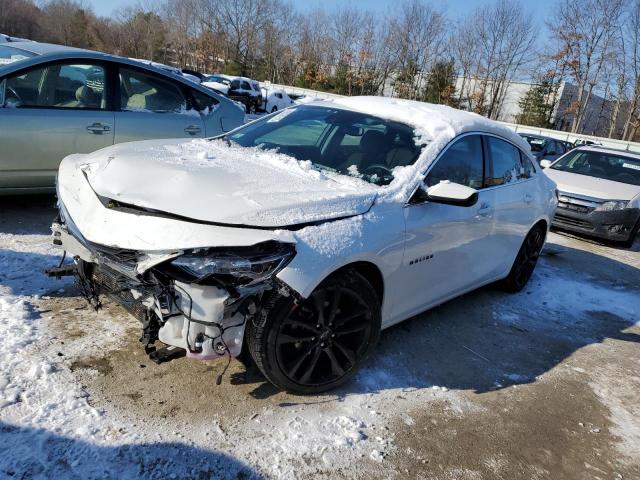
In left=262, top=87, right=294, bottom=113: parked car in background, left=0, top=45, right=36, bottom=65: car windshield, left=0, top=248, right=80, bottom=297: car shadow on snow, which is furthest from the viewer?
left=262, top=87, right=294, bottom=113: parked car in background

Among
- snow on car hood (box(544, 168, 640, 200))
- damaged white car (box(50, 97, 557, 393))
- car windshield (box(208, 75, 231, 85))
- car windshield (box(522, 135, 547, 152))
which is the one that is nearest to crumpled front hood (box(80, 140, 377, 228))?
damaged white car (box(50, 97, 557, 393))

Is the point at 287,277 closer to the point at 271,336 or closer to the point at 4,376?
the point at 271,336

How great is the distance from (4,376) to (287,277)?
1.63 metres

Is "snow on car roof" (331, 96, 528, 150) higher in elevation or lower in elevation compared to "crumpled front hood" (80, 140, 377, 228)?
higher

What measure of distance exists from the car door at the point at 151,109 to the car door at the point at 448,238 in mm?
3360

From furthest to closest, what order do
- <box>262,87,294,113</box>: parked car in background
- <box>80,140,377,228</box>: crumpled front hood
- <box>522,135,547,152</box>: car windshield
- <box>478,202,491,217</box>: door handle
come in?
<box>262,87,294,113</box>: parked car in background → <box>522,135,547,152</box>: car windshield → <box>478,202,491,217</box>: door handle → <box>80,140,377,228</box>: crumpled front hood

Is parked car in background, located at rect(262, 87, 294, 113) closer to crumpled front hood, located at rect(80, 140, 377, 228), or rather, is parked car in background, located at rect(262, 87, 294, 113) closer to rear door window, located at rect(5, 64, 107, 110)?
rear door window, located at rect(5, 64, 107, 110)

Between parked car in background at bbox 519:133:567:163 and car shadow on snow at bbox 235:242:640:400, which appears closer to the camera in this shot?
car shadow on snow at bbox 235:242:640:400

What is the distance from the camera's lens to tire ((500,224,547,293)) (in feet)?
17.4

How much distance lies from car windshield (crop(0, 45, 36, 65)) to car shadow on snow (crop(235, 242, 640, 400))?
408 centimetres

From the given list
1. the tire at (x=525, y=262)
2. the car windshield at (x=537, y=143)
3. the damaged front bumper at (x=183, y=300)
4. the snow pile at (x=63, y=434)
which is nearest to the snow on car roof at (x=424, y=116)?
the tire at (x=525, y=262)

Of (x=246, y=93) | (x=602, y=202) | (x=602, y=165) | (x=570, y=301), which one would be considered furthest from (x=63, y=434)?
(x=246, y=93)

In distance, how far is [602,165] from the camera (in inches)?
378

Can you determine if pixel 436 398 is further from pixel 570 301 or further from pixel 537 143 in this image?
pixel 537 143
